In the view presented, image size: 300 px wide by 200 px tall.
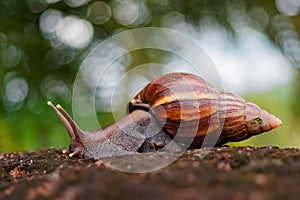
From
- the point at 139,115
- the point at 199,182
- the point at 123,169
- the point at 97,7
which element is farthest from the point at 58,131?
the point at 199,182

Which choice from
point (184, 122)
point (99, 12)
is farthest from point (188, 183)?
point (99, 12)

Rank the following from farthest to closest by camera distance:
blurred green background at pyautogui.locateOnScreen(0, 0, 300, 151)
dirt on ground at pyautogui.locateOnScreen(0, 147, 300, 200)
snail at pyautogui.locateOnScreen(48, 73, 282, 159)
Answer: blurred green background at pyautogui.locateOnScreen(0, 0, 300, 151) → snail at pyautogui.locateOnScreen(48, 73, 282, 159) → dirt on ground at pyautogui.locateOnScreen(0, 147, 300, 200)

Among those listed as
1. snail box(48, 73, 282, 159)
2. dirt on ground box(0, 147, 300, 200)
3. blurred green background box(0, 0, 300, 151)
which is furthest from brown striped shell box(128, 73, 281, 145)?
blurred green background box(0, 0, 300, 151)

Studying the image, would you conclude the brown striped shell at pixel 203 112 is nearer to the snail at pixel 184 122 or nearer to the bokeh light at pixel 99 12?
the snail at pixel 184 122

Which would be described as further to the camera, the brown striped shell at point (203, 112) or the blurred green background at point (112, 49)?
the blurred green background at point (112, 49)

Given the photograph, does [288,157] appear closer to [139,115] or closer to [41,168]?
[41,168]

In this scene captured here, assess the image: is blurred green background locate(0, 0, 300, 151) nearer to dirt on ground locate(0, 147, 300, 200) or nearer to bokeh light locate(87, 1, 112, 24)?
bokeh light locate(87, 1, 112, 24)

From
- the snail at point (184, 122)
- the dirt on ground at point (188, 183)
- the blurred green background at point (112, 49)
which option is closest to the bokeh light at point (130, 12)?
the blurred green background at point (112, 49)
